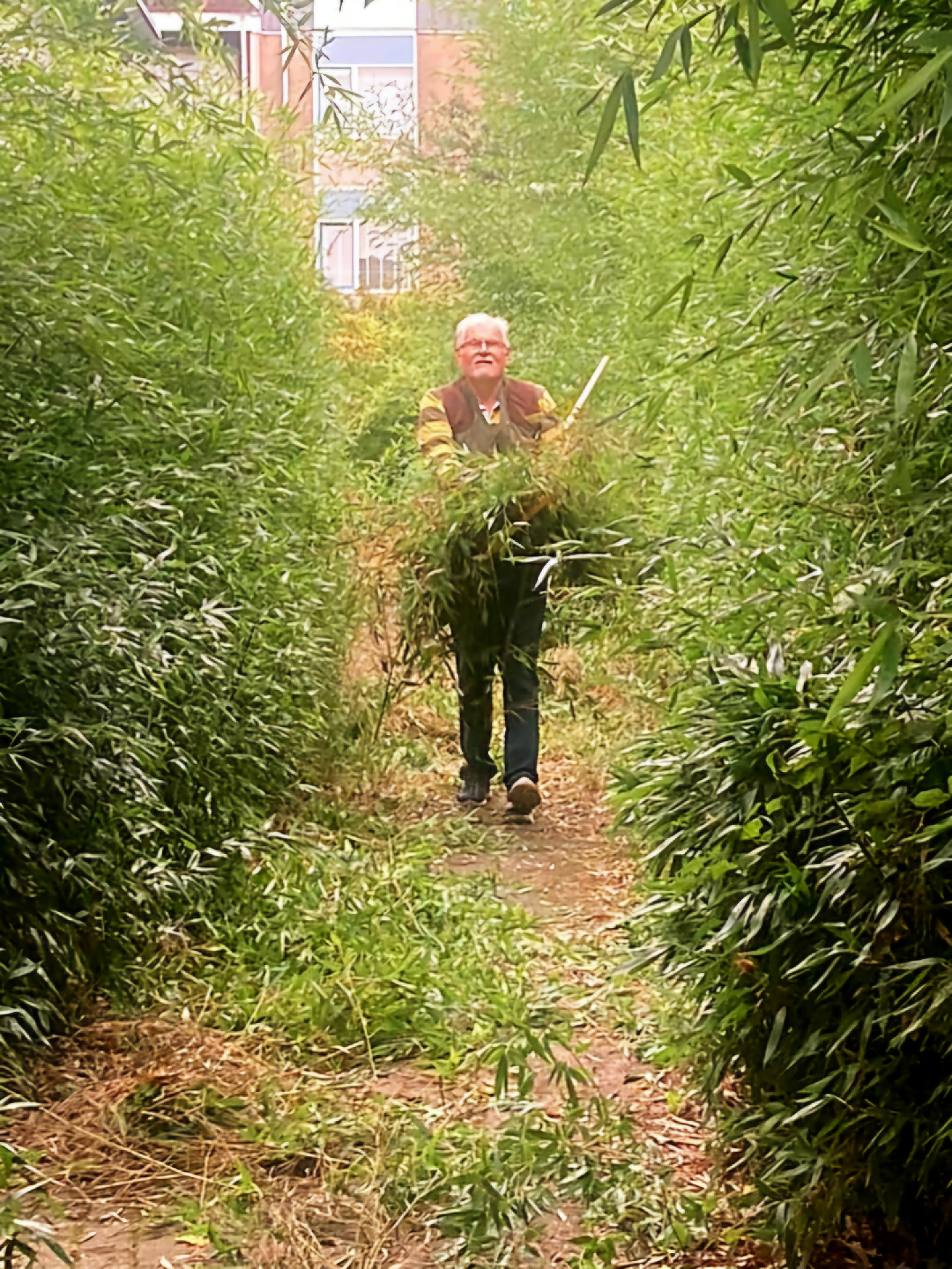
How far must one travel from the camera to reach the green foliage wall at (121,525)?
87.2 inches

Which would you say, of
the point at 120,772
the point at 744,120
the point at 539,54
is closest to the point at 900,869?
the point at 120,772

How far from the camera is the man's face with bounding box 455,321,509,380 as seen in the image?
392 cm

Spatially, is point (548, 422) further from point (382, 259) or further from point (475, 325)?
point (382, 259)

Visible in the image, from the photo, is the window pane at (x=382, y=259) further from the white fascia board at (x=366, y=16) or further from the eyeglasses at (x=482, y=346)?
the eyeglasses at (x=482, y=346)

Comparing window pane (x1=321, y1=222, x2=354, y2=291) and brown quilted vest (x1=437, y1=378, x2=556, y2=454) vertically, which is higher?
window pane (x1=321, y1=222, x2=354, y2=291)

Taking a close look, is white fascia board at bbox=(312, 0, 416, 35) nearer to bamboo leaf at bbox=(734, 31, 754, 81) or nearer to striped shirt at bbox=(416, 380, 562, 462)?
bamboo leaf at bbox=(734, 31, 754, 81)

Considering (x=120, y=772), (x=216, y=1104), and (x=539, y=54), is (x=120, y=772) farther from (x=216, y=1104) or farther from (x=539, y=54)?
(x=539, y=54)

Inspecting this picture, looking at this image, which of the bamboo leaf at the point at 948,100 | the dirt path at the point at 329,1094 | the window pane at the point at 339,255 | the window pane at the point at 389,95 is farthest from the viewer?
the window pane at the point at 339,255

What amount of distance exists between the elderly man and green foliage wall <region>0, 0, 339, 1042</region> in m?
0.48

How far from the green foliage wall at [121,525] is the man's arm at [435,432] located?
A: 434 millimetres

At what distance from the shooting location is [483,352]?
155 inches

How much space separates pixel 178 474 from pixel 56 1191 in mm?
1480

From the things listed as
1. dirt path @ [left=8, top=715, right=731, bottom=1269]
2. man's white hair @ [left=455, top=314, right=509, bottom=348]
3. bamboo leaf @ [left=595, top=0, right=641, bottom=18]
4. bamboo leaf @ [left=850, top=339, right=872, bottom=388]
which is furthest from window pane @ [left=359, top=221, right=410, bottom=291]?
bamboo leaf @ [left=850, top=339, right=872, bottom=388]

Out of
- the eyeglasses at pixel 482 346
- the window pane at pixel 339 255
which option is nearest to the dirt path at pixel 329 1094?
the eyeglasses at pixel 482 346
